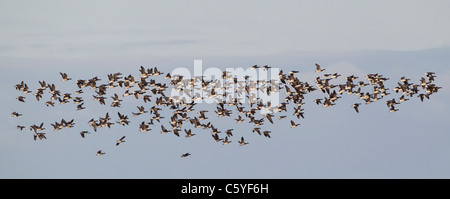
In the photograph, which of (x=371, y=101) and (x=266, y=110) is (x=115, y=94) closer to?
(x=266, y=110)

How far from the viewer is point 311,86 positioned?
139250 mm

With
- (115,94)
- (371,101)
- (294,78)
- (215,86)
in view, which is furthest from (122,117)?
(371,101)

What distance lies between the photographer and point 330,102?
13912 cm

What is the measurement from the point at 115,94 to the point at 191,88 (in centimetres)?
1047

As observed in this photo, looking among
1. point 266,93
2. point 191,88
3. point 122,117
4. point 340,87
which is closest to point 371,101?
point 340,87

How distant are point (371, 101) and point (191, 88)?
78.6ft

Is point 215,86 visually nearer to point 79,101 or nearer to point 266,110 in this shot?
point 266,110

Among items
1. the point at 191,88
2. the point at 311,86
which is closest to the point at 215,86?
the point at 191,88

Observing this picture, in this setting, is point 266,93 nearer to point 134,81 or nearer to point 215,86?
point 215,86

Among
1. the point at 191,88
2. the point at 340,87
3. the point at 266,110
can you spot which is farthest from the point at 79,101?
the point at 340,87

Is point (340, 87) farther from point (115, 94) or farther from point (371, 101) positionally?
point (115, 94)

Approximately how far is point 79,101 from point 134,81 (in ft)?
26.5

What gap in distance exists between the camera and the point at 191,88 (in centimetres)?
14062

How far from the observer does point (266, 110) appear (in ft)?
461
